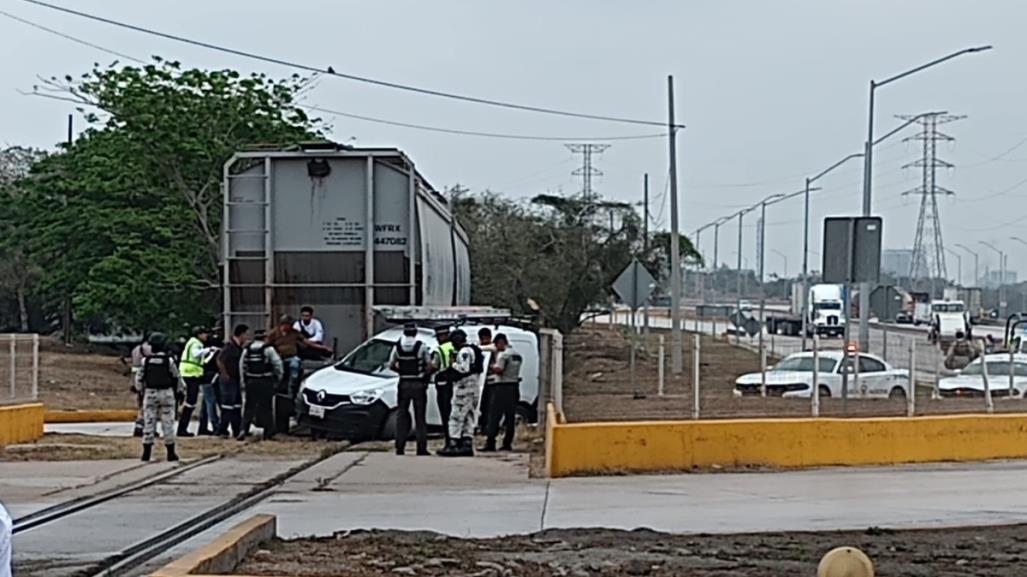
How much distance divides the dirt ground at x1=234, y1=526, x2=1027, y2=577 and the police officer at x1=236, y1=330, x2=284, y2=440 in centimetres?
963

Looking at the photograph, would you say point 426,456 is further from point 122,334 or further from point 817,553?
point 122,334

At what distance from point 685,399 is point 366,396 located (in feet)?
30.4

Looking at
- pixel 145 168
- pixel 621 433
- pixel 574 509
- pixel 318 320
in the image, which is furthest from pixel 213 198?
pixel 574 509

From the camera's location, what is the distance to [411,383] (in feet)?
62.7

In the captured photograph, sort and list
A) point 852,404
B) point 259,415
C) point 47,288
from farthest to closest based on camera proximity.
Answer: point 47,288
point 852,404
point 259,415

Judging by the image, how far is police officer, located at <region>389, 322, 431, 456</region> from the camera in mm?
18812

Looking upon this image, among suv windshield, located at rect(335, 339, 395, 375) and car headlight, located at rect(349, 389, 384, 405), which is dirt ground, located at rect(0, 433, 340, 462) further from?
suv windshield, located at rect(335, 339, 395, 375)

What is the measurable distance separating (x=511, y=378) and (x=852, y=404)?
8.33 metres

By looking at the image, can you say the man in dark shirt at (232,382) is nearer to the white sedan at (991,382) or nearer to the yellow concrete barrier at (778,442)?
the yellow concrete barrier at (778,442)

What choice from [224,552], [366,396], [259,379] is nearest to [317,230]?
[259,379]

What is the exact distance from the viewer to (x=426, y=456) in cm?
1900

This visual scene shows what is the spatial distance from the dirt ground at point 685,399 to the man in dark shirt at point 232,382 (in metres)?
4.81

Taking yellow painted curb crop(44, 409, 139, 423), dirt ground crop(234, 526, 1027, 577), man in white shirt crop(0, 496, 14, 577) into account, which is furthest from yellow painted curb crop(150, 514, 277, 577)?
yellow painted curb crop(44, 409, 139, 423)

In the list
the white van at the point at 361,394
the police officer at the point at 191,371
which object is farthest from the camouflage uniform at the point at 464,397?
the police officer at the point at 191,371
